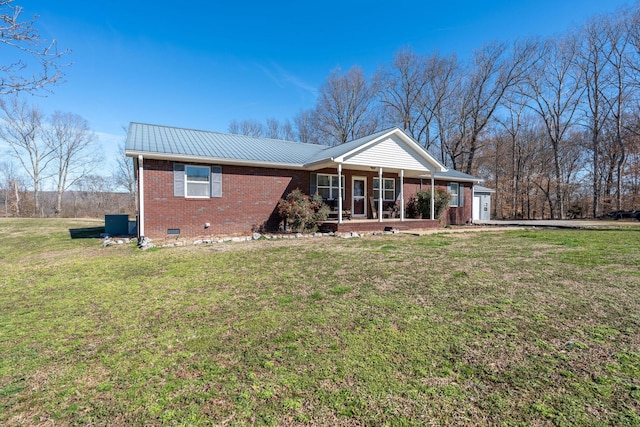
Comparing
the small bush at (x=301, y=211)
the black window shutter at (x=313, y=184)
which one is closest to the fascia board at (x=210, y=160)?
the black window shutter at (x=313, y=184)

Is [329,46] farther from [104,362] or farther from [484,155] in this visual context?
[104,362]

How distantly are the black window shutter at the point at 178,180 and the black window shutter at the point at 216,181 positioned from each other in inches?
42.3

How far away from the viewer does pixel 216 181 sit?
1141 cm

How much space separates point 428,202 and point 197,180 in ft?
37.9

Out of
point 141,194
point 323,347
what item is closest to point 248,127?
point 141,194

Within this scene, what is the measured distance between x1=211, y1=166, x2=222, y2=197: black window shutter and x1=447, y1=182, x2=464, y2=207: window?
539 inches

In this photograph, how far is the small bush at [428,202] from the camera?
613 inches

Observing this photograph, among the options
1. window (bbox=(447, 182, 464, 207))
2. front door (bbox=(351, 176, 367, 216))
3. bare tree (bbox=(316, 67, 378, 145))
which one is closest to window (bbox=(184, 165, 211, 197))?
front door (bbox=(351, 176, 367, 216))

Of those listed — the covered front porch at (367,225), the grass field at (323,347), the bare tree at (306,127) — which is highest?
the bare tree at (306,127)

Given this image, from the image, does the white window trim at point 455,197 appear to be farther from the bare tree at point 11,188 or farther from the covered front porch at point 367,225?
the bare tree at point 11,188

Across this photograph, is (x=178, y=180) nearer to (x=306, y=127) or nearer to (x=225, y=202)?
(x=225, y=202)

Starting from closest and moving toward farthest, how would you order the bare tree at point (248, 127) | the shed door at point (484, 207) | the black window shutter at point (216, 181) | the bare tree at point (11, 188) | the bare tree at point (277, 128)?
the black window shutter at point (216, 181) < the shed door at point (484, 207) < the bare tree at point (11, 188) < the bare tree at point (277, 128) < the bare tree at point (248, 127)

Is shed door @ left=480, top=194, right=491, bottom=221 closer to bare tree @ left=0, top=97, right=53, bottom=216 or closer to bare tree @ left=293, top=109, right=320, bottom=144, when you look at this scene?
bare tree @ left=293, top=109, right=320, bottom=144

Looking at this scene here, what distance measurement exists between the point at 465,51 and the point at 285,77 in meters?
16.8
